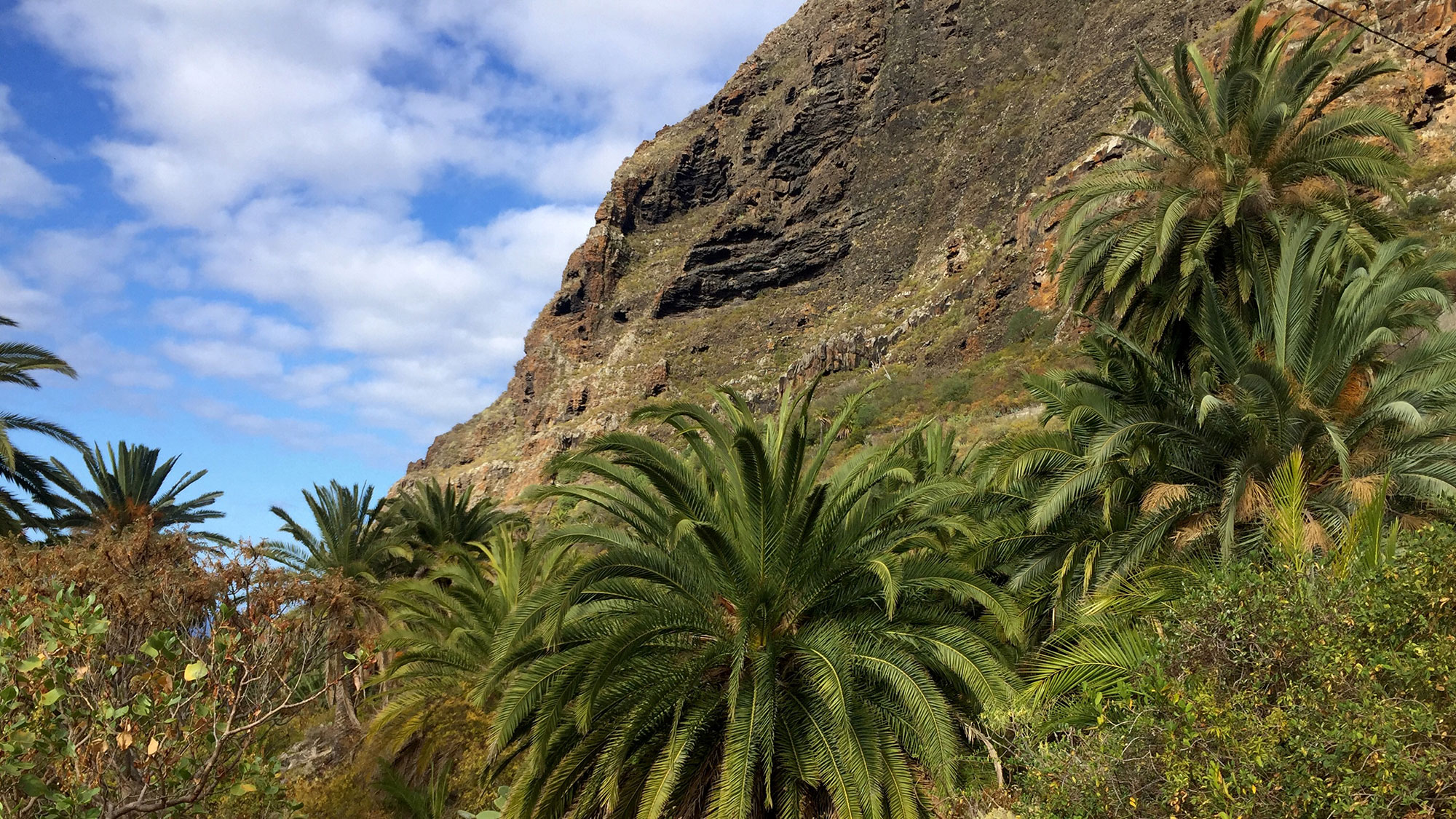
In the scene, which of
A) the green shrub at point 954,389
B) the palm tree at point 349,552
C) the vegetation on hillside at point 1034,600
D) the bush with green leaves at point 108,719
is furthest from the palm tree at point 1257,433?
the green shrub at point 954,389

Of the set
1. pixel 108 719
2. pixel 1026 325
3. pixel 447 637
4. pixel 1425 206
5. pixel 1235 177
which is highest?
pixel 1026 325

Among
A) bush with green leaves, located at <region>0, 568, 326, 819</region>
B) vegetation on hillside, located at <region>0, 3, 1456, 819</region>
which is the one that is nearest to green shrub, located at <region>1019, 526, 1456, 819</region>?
vegetation on hillside, located at <region>0, 3, 1456, 819</region>

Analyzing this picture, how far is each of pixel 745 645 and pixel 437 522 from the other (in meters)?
19.0

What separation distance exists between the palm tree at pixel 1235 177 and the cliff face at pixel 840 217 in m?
24.8

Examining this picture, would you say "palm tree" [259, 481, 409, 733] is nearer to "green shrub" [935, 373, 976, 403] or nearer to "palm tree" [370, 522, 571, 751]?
"palm tree" [370, 522, 571, 751]

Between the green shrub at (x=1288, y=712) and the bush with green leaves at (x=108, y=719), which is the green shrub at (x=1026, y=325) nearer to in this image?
the green shrub at (x=1288, y=712)

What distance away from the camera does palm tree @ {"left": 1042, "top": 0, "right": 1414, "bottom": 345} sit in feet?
37.9

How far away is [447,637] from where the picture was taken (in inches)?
589

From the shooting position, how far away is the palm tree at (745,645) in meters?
8.20

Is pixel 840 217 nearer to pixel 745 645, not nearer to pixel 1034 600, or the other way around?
pixel 1034 600

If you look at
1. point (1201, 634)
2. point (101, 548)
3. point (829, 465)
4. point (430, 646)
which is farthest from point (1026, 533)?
point (829, 465)

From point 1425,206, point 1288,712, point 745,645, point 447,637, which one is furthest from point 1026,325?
point 1288,712

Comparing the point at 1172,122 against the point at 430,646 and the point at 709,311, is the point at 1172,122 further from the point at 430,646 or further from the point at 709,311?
the point at 709,311

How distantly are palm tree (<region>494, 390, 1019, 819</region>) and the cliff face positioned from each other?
30311 millimetres
